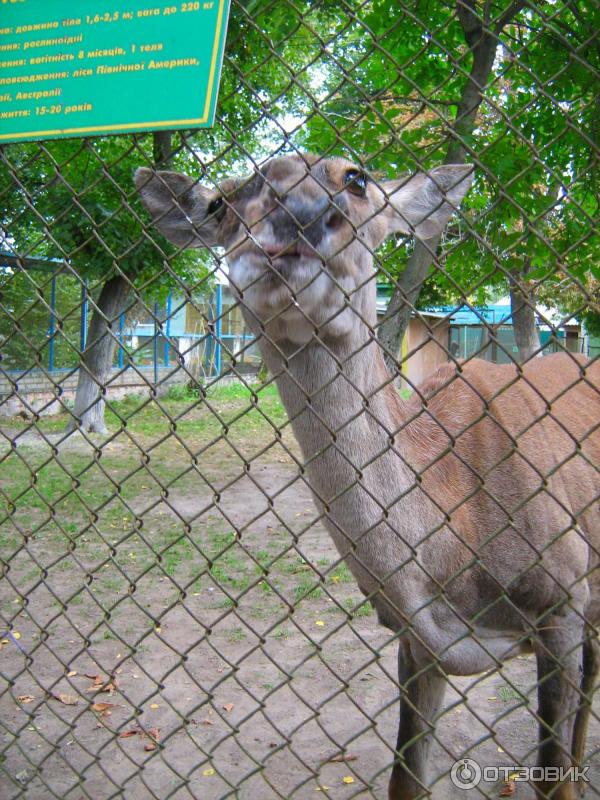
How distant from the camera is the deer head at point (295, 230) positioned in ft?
7.34

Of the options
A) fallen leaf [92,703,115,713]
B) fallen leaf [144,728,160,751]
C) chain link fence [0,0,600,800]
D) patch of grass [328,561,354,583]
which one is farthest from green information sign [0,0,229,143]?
patch of grass [328,561,354,583]

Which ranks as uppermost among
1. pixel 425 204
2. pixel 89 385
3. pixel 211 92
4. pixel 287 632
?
pixel 89 385

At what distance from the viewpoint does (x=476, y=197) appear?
604 cm

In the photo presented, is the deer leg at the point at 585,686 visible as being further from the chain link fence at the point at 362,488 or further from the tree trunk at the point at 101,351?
the tree trunk at the point at 101,351

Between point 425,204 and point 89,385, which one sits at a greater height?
point 89,385

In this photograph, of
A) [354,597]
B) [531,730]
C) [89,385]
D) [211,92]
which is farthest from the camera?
[89,385]

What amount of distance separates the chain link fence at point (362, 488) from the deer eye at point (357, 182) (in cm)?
1

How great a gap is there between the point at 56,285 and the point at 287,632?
37.6 feet

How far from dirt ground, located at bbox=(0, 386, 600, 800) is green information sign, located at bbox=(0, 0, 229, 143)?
0.99 meters

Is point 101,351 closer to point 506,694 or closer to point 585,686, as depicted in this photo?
point 506,694

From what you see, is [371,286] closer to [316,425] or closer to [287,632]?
[316,425]

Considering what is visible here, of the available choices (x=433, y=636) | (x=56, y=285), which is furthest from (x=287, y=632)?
(x=56, y=285)

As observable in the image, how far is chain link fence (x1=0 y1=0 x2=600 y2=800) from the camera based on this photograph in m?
2.25

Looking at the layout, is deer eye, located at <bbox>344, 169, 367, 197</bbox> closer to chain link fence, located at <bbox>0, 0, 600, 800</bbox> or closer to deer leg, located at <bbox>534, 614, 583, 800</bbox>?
chain link fence, located at <bbox>0, 0, 600, 800</bbox>
